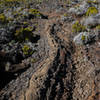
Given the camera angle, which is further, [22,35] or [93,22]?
[93,22]

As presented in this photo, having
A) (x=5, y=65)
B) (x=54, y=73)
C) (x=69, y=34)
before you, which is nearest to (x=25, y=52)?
(x=5, y=65)

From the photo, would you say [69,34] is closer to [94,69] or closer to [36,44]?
[36,44]

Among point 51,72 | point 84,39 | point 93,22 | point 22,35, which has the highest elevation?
point 93,22

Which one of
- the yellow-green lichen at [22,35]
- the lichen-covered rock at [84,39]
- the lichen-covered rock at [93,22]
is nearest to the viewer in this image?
the yellow-green lichen at [22,35]

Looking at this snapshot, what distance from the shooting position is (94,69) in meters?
8.23

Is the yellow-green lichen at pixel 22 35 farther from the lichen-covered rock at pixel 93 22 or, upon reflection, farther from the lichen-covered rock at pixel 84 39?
the lichen-covered rock at pixel 93 22

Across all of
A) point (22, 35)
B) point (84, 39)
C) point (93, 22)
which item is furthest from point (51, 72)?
point (93, 22)

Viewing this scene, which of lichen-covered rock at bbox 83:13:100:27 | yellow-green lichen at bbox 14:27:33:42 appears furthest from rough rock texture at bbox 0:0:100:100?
lichen-covered rock at bbox 83:13:100:27

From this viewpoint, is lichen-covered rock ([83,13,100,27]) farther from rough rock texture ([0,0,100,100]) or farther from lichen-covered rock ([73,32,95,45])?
rough rock texture ([0,0,100,100])

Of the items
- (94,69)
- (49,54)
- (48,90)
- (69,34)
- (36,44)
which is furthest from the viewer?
(69,34)

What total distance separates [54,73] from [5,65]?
11.3 ft

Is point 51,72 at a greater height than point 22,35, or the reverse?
point 22,35

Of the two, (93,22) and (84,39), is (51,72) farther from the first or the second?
(93,22)

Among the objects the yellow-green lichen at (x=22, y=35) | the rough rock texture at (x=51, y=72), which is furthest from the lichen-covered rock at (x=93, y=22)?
the yellow-green lichen at (x=22, y=35)
